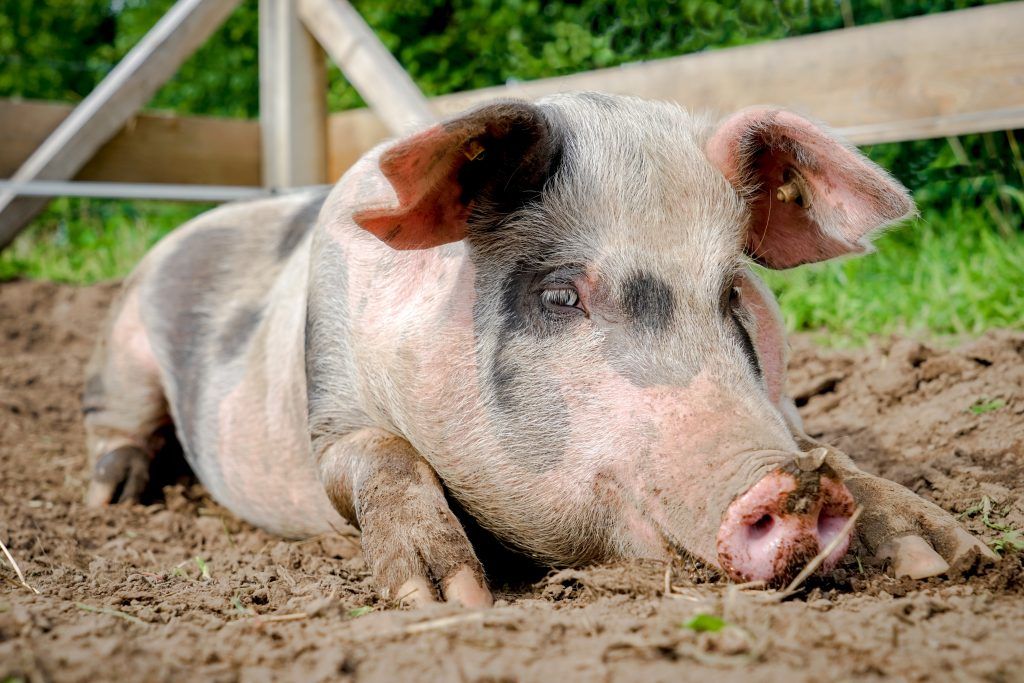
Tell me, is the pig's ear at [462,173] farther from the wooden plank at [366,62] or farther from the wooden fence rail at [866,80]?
the wooden plank at [366,62]

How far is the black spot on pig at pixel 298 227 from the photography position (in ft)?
13.8

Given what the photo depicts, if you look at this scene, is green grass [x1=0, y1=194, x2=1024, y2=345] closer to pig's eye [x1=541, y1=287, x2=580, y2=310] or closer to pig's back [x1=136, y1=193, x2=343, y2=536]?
pig's eye [x1=541, y1=287, x2=580, y2=310]

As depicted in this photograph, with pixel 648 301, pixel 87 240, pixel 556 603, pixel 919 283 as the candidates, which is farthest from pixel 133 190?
pixel 556 603

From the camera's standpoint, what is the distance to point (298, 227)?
170 inches

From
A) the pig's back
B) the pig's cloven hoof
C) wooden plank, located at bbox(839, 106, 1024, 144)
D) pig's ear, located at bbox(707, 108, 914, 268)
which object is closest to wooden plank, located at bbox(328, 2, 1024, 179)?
wooden plank, located at bbox(839, 106, 1024, 144)

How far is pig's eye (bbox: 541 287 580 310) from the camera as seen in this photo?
2502mm

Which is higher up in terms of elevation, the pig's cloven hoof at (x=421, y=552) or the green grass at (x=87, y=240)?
the green grass at (x=87, y=240)

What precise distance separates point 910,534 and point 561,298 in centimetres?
98

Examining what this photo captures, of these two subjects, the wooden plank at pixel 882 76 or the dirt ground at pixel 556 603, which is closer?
the dirt ground at pixel 556 603

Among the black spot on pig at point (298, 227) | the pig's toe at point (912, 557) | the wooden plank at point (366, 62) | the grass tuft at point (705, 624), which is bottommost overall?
the pig's toe at point (912, 557)

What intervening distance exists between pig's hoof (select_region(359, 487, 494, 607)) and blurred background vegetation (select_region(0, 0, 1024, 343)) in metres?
1.63

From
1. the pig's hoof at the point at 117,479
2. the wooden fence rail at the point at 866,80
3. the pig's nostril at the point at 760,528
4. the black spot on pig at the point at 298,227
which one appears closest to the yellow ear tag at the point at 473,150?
the pig's nostril at the point at 760,528

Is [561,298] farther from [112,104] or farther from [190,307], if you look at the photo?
[112,104]

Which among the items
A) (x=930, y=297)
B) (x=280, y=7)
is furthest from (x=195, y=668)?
(x=280, y=7)
